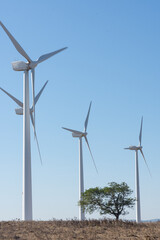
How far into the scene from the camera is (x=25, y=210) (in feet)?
169

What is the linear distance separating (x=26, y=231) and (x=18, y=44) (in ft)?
108

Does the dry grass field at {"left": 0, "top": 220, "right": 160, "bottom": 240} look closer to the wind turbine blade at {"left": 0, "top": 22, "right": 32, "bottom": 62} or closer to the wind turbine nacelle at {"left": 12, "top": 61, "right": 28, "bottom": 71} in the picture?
the wind turbine nacelle at {"left": 12, "top": 61, "right": 28, "bottom": 71}

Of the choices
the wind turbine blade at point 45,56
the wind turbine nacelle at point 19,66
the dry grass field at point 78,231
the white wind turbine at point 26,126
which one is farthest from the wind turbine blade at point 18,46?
the dry grass field at point 78,231

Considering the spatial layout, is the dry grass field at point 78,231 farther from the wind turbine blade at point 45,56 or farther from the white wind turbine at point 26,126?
the wind turbine blade at point 45,56

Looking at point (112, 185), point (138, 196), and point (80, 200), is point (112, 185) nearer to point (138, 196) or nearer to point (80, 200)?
point (80, 200)

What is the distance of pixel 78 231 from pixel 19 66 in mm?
33669

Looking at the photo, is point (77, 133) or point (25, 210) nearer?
point (25, 210)

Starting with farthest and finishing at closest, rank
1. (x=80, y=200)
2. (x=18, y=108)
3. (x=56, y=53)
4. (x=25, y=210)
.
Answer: (x=80, y=200), (x=18, y=108), (x=56, y=53), (x=25, y=210)

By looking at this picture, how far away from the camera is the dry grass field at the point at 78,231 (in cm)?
2880

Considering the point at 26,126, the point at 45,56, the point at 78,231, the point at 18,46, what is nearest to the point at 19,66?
the point at 18,46

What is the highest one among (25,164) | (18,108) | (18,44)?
(18,44)

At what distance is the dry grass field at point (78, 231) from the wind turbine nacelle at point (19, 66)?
1105 inches

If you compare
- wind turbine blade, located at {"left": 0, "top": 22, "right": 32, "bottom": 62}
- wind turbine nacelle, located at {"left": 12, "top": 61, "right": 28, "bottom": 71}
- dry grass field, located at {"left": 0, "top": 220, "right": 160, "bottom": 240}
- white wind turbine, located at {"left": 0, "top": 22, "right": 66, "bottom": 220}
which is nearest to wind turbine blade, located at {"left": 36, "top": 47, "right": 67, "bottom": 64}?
white wind turbine, located at {"left": 0, "top": 22, "right": 66, "bottom": 220}

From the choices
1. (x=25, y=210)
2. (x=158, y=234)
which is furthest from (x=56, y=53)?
(x=158, y=234)
